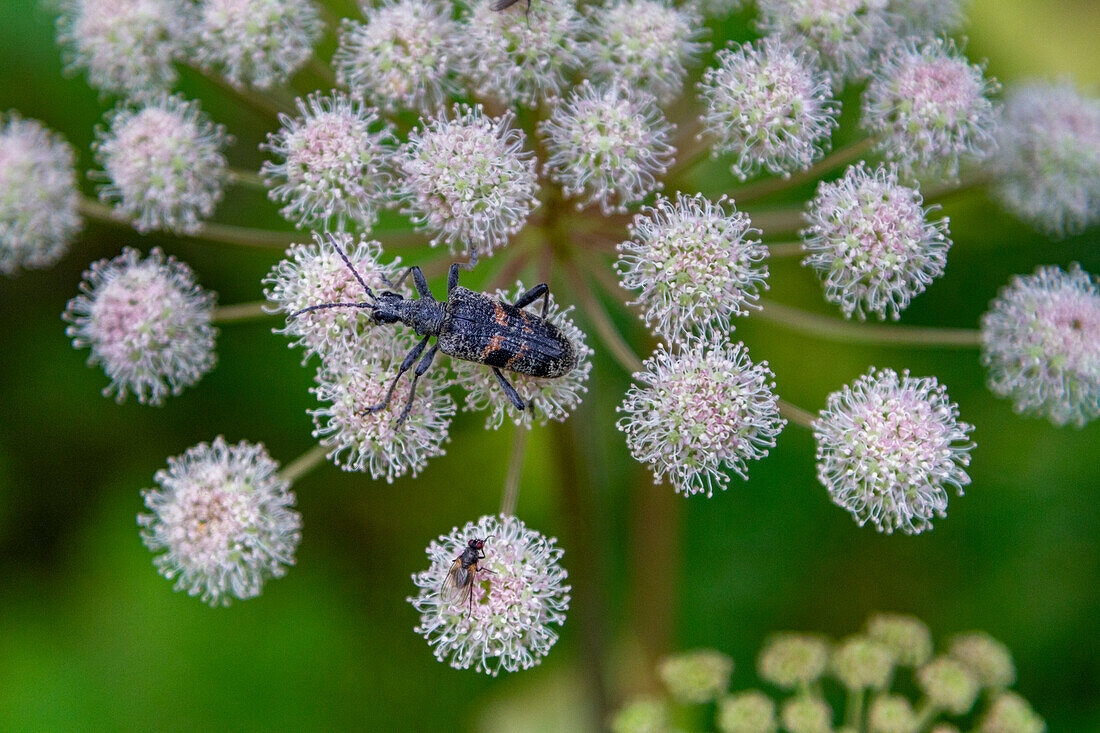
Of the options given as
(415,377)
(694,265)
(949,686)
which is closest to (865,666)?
(949,686)

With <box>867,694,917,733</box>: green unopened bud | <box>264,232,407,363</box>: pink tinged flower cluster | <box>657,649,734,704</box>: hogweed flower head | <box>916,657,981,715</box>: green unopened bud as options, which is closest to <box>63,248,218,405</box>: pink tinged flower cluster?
<box>264,232,407,363</box>: pink tinged flower cluster

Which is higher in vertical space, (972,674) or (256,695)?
(972,674)

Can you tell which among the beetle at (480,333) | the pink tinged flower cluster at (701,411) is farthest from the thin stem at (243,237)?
the pink tinged flower cluster at (701,411)

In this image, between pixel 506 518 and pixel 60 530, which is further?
pixel 60 530

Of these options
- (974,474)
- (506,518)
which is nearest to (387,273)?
(506,518)

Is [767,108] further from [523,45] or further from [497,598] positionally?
[497,598]

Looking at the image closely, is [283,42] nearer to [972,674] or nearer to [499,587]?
[499,587]

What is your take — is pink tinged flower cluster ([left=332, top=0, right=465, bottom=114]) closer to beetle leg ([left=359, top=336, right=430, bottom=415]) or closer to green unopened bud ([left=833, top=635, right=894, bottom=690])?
beetle leg ([left=359, top=336, right=430, bottom=415])

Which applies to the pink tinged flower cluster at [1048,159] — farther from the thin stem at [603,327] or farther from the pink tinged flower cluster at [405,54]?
the pink tinged flower cluster at [405,54]
